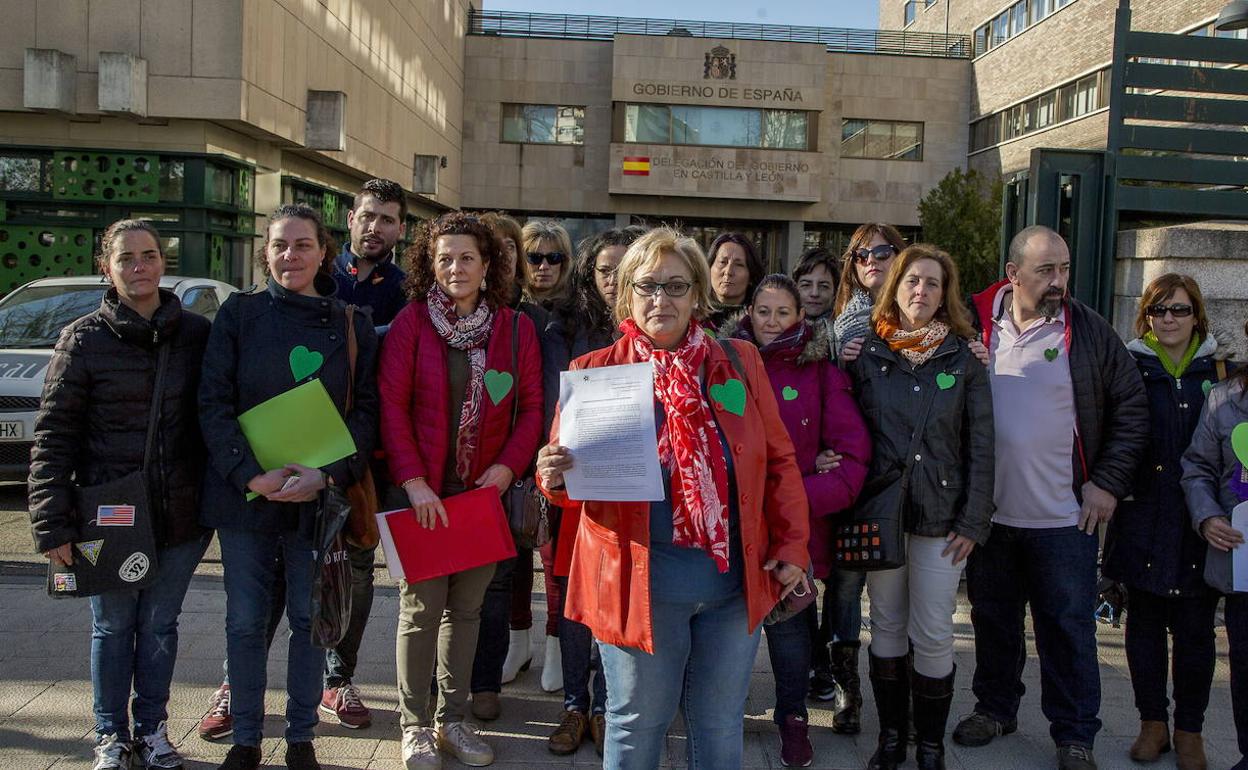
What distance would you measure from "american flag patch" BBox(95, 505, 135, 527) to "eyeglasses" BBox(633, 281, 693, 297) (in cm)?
206

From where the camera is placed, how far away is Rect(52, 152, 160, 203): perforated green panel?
1512cm

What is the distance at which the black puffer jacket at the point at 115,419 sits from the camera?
11.9 ft

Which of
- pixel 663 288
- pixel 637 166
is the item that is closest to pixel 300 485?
pixel 663 288

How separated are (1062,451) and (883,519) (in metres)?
0.87

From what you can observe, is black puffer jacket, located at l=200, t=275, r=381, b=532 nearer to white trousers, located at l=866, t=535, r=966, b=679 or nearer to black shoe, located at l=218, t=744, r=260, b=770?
black shoe, located at l=218, t=744, r=260, b=770

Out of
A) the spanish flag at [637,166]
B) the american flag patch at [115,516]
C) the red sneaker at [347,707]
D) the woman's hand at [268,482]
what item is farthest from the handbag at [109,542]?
the spanish flag at [637,166]

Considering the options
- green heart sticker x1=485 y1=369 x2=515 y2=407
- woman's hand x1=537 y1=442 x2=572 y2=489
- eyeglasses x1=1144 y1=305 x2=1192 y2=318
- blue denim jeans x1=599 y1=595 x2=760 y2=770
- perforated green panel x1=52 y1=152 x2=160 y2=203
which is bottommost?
blue denim jeans x1=599 y1=595 x2=760 y2=770

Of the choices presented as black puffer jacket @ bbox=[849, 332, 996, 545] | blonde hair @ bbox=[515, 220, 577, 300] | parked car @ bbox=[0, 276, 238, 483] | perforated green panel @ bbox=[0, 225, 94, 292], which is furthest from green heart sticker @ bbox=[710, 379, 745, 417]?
perforated green panel @ bbox=[0, 225, 94, 292]

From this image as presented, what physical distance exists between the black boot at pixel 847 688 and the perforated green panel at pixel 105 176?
13.8 meters

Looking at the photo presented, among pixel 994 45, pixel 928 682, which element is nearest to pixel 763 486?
pixel 928 682

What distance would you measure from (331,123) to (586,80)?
1790 cm

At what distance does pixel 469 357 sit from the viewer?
4066 millimetres

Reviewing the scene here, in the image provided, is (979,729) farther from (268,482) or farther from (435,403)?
(268,482)

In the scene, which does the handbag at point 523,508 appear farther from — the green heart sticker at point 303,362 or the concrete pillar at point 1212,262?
the concrete pillar at point 1212,262
